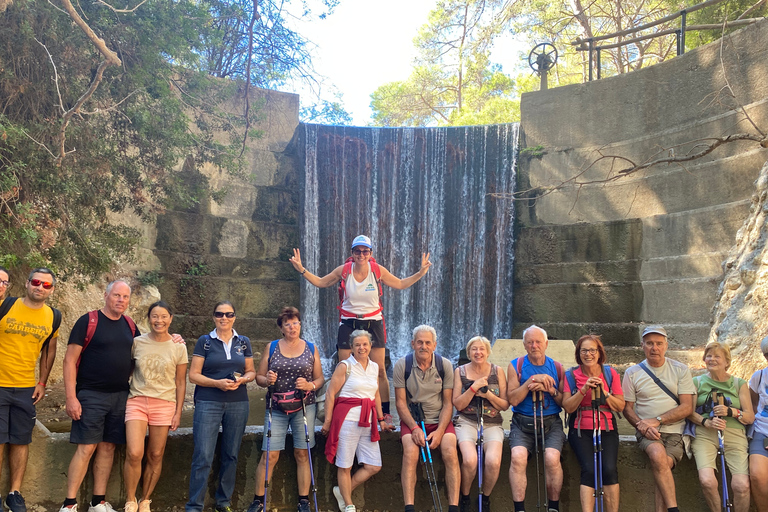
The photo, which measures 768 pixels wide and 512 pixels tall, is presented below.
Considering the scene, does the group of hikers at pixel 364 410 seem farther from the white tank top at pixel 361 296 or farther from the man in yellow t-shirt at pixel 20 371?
the white tank top at pixel 361 296

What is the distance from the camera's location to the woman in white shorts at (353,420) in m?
4.25

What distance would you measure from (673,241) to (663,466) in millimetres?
7858

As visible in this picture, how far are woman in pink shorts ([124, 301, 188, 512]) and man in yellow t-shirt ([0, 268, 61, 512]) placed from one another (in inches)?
24.5

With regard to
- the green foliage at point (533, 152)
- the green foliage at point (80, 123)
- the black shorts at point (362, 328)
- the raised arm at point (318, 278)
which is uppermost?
the green foliage at point (533, 152)

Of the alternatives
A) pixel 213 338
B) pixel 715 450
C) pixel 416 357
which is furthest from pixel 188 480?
pixel 715 450

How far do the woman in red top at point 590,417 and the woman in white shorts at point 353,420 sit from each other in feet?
4.44

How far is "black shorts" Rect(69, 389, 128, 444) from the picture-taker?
158 inches

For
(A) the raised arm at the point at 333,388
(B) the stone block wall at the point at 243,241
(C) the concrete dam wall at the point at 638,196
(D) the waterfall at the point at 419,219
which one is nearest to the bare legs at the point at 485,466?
(A) the raised arm at the point at 333,388

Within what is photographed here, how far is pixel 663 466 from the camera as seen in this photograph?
13.5 feet

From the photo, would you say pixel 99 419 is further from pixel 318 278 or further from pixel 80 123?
pixel 80 123

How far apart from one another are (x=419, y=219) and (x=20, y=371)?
34.8 feet

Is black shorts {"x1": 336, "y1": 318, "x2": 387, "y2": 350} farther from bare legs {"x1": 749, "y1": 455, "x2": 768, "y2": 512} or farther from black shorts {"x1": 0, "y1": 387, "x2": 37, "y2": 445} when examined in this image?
bare legs {"x1": 749, "y1": 455, "x2": 768, "y2": 512}

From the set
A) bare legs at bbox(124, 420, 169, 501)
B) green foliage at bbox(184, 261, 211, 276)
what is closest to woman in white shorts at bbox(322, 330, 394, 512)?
bare legs at bbox(124, 420, 169, 501)

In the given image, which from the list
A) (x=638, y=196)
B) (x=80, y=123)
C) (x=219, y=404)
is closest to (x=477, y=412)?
(x=219, y=404)
